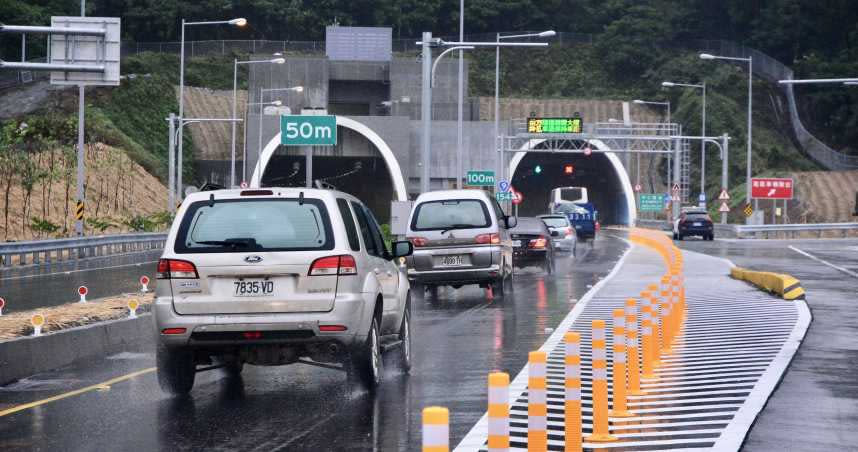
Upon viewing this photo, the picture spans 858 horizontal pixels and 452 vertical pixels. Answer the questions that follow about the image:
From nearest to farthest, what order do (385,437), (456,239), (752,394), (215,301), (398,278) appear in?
(385,437) → (215,301) → (752,394) → (398,278) → (456,239)

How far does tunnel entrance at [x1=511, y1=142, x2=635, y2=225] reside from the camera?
9744 cm

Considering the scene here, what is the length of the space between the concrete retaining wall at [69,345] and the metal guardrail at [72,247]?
1927cm

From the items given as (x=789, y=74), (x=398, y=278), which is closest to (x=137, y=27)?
(x=789, y=74)

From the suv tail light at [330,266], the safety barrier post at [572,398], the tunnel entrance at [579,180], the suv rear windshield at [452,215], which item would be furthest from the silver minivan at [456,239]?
the tunnel entrance at [579,180]

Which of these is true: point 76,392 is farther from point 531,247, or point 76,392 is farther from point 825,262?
point 825,262

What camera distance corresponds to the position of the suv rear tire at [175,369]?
12.7 metres

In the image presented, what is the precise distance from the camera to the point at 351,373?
13.0 meters

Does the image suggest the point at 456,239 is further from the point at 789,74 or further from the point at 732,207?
the point at 789,74

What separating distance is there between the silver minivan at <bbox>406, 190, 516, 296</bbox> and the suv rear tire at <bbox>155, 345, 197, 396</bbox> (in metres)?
13.0

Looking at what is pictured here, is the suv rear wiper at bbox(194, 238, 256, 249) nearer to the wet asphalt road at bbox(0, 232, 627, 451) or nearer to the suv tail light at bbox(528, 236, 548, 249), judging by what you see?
the wet asphalt road at bbox(0, 232, 627, 451)

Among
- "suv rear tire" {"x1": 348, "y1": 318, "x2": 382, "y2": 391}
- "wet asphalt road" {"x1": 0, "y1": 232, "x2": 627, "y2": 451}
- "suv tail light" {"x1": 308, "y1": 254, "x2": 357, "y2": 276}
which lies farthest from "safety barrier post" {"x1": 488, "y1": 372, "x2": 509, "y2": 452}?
"suv rear tire" {"x1": 348, "y1": 318, "x2": 382, "y2": 391}

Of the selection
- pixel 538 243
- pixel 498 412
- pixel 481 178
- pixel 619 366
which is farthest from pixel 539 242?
pixel 498 412

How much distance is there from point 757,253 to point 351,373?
4105 centimetres

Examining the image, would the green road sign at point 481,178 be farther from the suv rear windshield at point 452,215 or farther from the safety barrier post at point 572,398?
the safety barrier post at point 572,398
